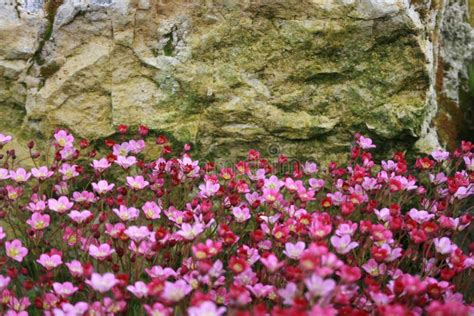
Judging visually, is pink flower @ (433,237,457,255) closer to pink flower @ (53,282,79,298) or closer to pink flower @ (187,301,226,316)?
pink flower @ (187,301,226,316)

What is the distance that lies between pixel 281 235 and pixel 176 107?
1556 mm

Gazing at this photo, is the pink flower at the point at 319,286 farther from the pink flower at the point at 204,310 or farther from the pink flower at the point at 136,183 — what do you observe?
the pink flower at the point at 136,183

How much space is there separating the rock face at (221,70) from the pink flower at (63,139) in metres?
0.29

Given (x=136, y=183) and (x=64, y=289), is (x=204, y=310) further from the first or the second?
(x=136, y=183)

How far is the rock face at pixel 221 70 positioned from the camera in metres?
3.96

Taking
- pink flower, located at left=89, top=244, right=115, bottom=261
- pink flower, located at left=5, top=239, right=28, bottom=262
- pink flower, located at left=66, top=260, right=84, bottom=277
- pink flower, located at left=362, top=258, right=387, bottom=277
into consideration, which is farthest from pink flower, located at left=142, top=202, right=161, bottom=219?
pink flower, located at left=362, top=258, right=387, bottom=277

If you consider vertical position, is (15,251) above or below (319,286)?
below

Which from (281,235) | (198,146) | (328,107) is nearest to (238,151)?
(198,146)

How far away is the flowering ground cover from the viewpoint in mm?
2305

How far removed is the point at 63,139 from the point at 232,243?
1.55 m

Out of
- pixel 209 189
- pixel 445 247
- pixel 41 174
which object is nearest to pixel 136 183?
pixel 209 189

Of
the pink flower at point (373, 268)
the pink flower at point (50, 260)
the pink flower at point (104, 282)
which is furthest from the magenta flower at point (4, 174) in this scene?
the pink flower at point (373, 268)

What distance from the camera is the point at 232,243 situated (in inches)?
107

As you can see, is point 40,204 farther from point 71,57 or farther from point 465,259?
point 465,259
